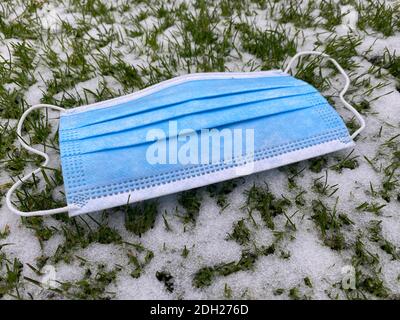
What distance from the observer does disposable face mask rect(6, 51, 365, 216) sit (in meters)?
1.74

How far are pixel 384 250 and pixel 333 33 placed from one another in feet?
5.70

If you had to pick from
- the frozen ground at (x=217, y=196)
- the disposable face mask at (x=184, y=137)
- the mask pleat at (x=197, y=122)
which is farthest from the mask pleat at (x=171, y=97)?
the frozen ground at (x=217, y=196)

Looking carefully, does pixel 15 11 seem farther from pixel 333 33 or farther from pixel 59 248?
pixel 333 33

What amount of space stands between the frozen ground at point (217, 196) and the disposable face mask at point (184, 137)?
0.47 feet

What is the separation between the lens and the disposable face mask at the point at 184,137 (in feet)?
5.71

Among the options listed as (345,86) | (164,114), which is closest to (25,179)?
(164,114)

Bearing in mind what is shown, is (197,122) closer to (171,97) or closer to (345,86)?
(171,97)

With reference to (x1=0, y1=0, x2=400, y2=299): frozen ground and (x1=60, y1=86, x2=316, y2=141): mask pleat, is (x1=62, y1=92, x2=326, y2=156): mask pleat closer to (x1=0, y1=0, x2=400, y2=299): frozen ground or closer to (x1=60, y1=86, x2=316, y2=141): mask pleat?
(x1=60, y1=86, x2=316, y2=141): mask pleat

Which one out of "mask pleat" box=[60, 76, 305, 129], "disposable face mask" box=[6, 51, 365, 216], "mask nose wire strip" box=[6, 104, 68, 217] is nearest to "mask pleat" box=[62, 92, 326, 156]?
"disposable face mask" box=[6, 51, 365, 216]

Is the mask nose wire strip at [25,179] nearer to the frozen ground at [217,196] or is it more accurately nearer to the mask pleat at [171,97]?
the frozen ground at [217,196]

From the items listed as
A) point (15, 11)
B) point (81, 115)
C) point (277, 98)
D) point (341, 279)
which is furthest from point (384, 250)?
point (15, 11)

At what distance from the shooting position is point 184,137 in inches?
72.9

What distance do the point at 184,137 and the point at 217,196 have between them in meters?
0.34

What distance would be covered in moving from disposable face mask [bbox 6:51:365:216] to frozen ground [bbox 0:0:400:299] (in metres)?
0.14
